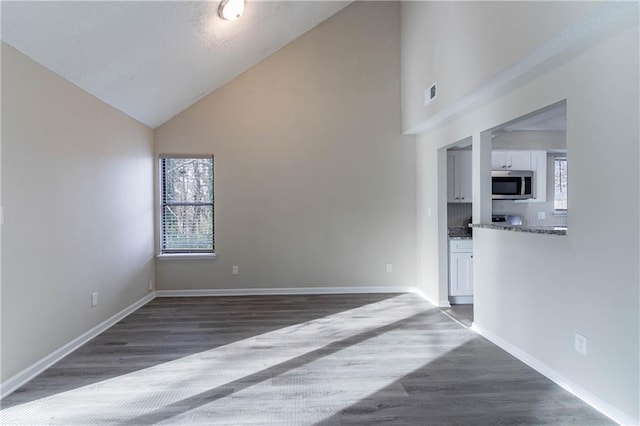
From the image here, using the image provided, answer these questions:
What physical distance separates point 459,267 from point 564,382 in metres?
2.17

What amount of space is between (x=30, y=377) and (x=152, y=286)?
239 centimetres

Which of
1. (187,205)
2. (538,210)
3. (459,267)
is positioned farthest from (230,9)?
(538,210)

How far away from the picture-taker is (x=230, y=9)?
134 inches

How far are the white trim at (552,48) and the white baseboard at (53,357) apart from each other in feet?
13.4

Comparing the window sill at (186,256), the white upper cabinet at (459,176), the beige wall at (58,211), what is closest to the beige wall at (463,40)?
the white upper cabinet at (459,176)

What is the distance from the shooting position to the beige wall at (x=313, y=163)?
5047mm

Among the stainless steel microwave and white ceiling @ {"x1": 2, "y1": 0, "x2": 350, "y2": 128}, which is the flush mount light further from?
the stainless steel microwave

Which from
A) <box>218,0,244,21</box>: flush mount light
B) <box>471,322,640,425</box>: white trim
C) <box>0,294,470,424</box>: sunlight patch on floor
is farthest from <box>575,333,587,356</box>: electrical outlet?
<box>218,0,244,21</box>: flush mount light

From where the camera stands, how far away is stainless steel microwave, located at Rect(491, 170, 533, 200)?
191 inches

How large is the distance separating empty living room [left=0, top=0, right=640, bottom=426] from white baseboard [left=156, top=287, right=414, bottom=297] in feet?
0.07

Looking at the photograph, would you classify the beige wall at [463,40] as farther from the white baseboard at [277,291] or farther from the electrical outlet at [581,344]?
the white baseboard at [277,291]

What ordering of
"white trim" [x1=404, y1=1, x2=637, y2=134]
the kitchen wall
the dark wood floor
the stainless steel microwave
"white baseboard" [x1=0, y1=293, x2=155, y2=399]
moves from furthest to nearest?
the kitchen wall
the stainless steel microwave
"white baseboard" [x1=0, y1=293, x2=155, y2=399]
the dark wood floor
"white trim" [x1=404, y1=1, x2=637, y2=134]

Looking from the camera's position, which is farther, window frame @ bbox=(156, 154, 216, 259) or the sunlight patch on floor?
window frame @ bbox=(156, 154, 216, 259)

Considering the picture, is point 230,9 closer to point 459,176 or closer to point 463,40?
point 463,40
